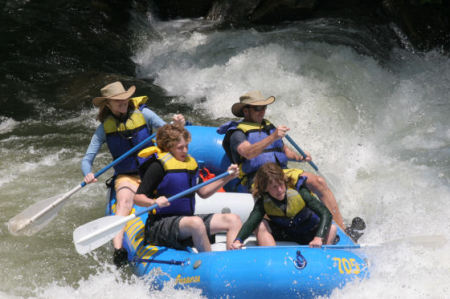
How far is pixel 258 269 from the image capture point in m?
3.23

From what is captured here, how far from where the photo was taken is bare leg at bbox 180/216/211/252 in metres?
3.51

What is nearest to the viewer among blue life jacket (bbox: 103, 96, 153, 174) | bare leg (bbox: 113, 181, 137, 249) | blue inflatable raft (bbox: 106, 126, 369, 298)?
blue inflatable raft (bbox: 106, 126, 369, 298)

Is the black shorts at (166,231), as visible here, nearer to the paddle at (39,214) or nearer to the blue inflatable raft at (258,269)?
the blue inflatable raft at (258,269)

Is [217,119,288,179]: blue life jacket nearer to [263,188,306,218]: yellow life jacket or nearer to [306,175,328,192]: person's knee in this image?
[306,175,328,192]: person's knee

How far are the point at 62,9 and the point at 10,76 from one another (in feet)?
7.88

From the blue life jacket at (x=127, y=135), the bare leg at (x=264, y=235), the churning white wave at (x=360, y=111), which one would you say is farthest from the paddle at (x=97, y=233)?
the churning white wave at (x=360, y=111)

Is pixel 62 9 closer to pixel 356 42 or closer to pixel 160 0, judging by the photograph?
pixel 160 0

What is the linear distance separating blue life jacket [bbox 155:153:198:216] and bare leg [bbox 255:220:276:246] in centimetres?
48

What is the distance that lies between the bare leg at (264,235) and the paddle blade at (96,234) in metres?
0.89

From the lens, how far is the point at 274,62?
781 cm

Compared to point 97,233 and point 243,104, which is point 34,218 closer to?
point 97,233

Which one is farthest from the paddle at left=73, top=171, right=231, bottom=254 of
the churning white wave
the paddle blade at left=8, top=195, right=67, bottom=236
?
the churning white wave

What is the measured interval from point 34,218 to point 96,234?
80cm

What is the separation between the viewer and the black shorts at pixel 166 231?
3.60 m
